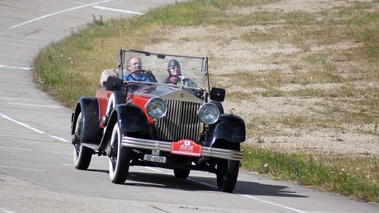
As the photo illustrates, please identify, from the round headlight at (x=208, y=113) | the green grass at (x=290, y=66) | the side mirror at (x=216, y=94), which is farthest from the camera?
the green grass at (x=290, y=66)

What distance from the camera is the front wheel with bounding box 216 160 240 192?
14398 millimetres

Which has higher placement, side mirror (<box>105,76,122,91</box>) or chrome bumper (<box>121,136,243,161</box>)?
side mirror (<box>105,76,122,91</box>)

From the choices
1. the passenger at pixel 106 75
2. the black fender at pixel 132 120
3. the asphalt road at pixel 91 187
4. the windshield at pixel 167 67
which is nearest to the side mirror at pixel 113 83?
the windshield at pixel 167 67

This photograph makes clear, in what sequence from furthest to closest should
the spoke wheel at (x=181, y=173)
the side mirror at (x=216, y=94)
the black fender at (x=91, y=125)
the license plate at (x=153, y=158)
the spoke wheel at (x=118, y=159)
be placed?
the spoke wheel at (x=181, y=173) → the black fender at (x=91, y=125) → the side mirror at (x=216, y=94) → the license plate at (x=153, y=158) → the spoke wheel at (x=118, y=159)

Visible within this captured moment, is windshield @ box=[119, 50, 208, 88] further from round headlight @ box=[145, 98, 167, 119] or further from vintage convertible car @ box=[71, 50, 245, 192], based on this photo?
round headlight @ box=[145, 98, 167, 119]

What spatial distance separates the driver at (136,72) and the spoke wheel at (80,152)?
1.06 m

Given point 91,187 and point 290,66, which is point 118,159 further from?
point 290,66

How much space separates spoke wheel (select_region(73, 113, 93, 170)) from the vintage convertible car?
0.12m

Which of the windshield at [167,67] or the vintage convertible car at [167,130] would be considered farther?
the windshield at [167,67]

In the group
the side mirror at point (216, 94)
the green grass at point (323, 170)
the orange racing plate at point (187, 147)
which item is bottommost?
the green grass at point (323, 170)

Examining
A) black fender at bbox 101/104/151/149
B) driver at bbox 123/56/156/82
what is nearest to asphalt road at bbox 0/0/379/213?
black fender at bbox 101/104/151/149

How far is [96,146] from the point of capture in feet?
50.7

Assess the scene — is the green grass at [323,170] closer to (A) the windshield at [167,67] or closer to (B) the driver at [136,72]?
(A) the windshield at [167,67]

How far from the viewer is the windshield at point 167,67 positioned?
15773 millimetres
